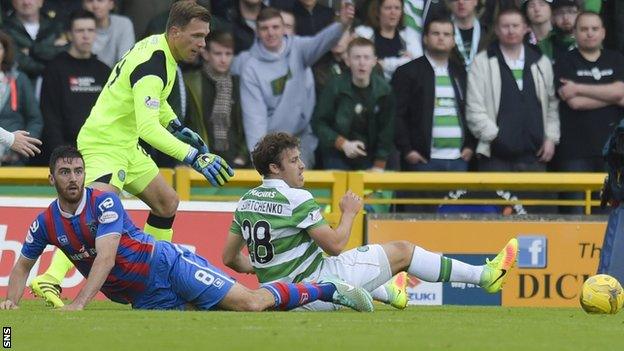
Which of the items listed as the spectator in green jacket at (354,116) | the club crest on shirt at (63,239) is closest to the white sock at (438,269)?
the club crest on shirt at (63,239)

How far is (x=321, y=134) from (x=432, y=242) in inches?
61.3

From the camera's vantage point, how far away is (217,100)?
50.3 ft

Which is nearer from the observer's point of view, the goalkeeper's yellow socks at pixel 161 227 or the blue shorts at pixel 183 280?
the blue shorts at pixel 183 280

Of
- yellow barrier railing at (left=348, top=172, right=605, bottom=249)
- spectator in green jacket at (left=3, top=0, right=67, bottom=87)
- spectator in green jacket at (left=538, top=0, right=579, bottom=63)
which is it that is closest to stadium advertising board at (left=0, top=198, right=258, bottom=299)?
yellow barrier railing at (left=348, top=172, right=605, bottom=249)

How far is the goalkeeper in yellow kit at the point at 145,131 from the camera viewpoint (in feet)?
36.1

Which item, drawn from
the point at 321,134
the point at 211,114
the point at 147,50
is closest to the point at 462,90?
the point at 321,134

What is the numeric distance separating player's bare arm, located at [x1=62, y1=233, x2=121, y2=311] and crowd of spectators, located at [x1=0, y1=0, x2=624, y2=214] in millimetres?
4938

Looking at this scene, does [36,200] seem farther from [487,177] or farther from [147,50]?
[487,177]

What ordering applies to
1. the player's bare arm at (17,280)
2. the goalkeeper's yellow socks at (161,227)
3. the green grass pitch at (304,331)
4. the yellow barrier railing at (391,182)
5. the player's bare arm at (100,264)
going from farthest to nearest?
the yellow barrier railing at (391,182), the goalkeeper's yellow socks at (161,227), the player's bare arm at (17,280), the player's bare arm at (100,264), the green grass pitch at (304,331)

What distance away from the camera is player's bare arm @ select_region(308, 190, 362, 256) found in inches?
412

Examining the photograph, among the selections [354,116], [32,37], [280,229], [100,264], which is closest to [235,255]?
[280,229]

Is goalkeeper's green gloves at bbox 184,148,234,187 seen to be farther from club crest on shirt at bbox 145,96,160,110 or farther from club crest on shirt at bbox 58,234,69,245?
club crest on shirt at bbox 58,234,69,245

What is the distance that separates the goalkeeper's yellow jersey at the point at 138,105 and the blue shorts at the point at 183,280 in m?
0.83

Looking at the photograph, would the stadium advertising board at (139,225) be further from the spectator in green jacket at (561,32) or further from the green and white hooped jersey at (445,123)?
the spectator in green jacket at (561,32)
